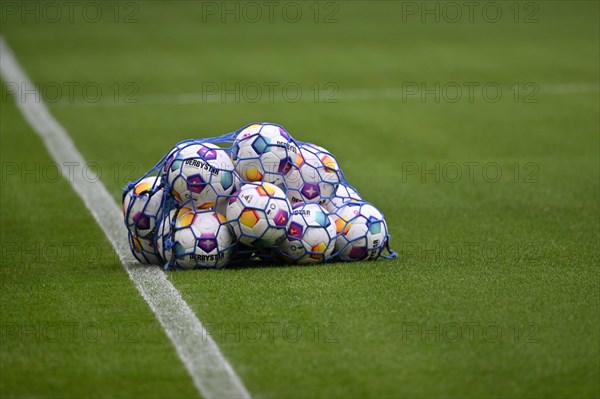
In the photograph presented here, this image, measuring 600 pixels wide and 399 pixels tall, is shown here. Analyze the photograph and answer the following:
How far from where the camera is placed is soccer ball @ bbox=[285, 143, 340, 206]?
8820mm

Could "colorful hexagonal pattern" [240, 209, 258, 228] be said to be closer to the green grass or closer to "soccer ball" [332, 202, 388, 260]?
the green grass

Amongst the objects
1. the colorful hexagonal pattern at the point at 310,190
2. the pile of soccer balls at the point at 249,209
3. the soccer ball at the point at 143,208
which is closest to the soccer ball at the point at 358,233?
the pile of soccer balls at the point at 249,209

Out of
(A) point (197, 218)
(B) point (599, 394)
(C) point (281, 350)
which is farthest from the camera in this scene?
(A) point (197, 218)

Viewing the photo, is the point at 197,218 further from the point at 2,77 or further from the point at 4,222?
the point at 2,77

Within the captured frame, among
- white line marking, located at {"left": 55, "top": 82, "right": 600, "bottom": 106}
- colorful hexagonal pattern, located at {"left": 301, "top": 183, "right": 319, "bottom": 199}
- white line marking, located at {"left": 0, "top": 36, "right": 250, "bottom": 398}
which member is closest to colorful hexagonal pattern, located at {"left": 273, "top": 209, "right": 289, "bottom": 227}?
colorful hexagonal pattern, located at {"left": 301, "top": 183, "right": 319, "bottom": 199}

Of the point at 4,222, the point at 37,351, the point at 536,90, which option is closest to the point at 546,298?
the point at 37,351

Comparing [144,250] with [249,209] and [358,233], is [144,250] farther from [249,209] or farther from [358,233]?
[358,233]

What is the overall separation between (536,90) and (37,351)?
15.3 meters

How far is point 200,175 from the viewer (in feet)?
27.7

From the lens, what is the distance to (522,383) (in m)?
6.05

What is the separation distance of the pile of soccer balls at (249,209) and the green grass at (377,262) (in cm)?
20

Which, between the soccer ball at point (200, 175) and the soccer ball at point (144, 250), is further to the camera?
the soccer ball at point (144, 250)

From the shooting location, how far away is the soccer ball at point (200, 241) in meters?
8.45

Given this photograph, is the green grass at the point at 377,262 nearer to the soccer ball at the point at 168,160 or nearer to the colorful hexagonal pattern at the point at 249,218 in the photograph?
the colorful hexagonal pattern at the point at 249,218
